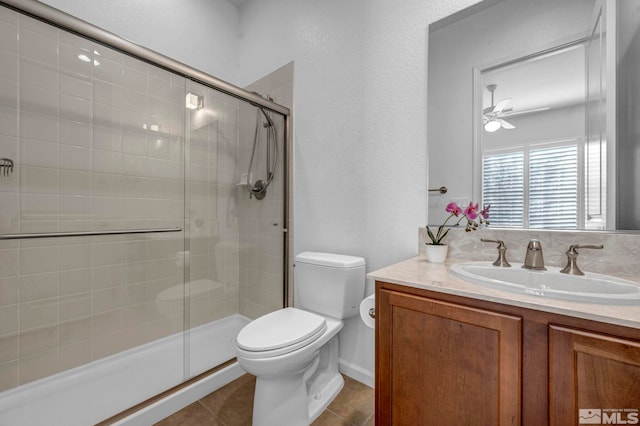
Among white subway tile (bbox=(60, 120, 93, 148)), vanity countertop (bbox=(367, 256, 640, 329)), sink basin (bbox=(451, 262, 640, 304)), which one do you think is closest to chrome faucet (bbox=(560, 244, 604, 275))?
sink basin (bbox=(451, 262, 640, 304))

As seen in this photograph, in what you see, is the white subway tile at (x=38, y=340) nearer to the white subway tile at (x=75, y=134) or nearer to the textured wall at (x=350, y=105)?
the white subway tile at (x=75, y=134)

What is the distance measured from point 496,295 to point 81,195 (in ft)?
6.86

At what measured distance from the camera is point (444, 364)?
0.83 meters

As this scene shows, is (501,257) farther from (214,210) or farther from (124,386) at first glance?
(124,386)

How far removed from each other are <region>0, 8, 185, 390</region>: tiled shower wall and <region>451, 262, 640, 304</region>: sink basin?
1.79 meters

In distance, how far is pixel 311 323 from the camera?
4.40 ft

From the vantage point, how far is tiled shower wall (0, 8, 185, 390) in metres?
1.38

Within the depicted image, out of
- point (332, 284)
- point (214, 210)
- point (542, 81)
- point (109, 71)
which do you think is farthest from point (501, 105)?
point (109, 71)

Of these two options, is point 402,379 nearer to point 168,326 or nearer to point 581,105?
point 581,105

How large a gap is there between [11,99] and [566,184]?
2.57 meters

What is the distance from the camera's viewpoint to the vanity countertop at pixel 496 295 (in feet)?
2.05

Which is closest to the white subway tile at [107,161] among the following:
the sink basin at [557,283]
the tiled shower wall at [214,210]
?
the tiled shower wall at [214,210]

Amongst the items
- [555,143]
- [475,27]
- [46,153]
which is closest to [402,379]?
[555,143]

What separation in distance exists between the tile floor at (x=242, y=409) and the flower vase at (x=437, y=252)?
0.85 m
